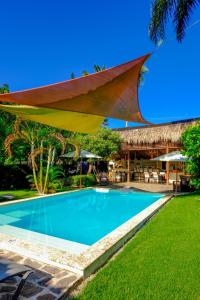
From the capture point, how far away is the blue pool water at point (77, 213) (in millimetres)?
6328

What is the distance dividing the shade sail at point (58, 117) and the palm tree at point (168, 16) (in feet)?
17.7

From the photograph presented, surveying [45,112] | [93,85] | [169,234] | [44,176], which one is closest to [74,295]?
[169,234]

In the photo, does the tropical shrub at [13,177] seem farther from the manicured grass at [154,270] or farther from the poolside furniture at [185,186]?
the manicured grass at [154,270]

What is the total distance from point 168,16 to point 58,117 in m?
7.14

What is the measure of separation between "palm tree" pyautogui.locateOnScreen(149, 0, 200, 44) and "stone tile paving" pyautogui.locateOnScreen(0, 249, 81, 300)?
9405 mm

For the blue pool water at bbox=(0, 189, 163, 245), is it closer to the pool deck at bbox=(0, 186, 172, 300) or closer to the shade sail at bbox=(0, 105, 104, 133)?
the pool deck at bbox=(0, 186, 172, 300)

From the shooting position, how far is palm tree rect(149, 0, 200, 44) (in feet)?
30.6

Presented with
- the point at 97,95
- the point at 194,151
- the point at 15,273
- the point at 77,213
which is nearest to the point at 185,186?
the point at 194,151

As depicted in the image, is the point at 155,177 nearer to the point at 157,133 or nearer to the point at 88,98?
the point at 157,133

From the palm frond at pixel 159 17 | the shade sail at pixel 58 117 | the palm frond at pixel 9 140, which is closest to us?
the shade sail at pixel 58 117

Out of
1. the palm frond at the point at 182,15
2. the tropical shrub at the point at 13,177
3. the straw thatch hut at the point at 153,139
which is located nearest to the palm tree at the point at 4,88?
the tropical shrub at the point at 13,177

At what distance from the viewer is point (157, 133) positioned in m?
17.4

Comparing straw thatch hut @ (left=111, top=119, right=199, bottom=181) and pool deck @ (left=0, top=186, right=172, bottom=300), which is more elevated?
straw thatch hut @ (left=111, top=119, right=199, bottom=181)

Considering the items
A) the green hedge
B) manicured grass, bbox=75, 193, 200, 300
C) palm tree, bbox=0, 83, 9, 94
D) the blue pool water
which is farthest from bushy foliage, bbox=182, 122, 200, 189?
palm tree, bbox=0, 83, 9, 94
